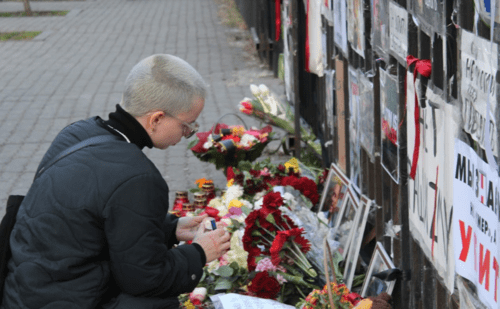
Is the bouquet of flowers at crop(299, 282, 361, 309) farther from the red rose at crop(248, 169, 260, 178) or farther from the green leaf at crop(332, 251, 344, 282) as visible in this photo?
the red rose at crop(248, 169, 260, 178)

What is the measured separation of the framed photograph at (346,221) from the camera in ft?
12.2

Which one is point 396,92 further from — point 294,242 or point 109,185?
point 109,185

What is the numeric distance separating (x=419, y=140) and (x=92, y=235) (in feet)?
3.78

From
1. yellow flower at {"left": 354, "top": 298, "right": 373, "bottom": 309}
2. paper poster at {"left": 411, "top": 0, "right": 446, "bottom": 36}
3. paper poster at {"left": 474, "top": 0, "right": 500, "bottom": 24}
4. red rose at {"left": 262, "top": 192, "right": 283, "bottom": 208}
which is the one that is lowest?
red rose at {"left": 262, "top": 192, "right": 283, "bottom": 208}

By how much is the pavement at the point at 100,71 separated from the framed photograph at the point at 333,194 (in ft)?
5.60

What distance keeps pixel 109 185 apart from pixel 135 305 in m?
0.41

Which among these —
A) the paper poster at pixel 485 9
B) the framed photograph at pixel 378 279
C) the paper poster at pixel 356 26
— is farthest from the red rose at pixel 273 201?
the paper poster at pixel 485 9

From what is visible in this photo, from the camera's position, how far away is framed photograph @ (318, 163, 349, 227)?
4.09 m

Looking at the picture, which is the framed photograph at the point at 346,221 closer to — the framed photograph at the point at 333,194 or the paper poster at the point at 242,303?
the framed photograph at the point at 333,194

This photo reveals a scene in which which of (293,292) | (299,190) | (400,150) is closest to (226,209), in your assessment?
(299,190)

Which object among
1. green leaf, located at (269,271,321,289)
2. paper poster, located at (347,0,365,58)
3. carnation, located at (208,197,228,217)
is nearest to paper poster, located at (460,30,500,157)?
paper poster, located at (347,0,365,58)

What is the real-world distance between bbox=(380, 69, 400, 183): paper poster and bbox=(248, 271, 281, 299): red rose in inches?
28.9

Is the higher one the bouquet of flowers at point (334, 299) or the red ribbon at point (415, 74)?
the red ribbon at point (415, 74)

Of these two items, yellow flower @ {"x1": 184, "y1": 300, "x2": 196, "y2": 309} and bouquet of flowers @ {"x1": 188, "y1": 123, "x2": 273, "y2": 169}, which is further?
bouquet of flowers @ {"x1": 188, "y1": 123, "x2": 273, "y2": 169}
